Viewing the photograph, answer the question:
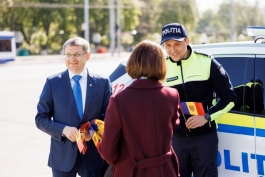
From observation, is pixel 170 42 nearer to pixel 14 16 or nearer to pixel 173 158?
pixel 173 158

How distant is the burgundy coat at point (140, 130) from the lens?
2.87 meters

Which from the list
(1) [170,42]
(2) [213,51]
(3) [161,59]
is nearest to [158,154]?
(3) [161,59]

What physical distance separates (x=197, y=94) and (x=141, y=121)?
1203mm

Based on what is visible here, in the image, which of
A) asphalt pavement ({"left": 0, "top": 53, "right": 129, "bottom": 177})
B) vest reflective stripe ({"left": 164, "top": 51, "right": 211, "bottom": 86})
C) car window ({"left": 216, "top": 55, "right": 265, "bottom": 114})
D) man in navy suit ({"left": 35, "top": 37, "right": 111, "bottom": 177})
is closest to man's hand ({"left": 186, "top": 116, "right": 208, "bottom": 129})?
vest reflective stripe ({"left": 164, "top": 51, "right": 211, "bottom": 86})

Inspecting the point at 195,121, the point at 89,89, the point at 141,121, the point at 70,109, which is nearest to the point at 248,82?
the point at 195,121

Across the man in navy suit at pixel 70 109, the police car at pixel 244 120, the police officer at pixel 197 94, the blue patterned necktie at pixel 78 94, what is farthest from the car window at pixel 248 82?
the blue patterned necktie at pixel 78 94

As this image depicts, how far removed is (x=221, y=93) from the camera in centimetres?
395

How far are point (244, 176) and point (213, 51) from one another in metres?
1.12

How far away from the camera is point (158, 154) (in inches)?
116

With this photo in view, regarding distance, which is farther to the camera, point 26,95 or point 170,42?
point 26,95

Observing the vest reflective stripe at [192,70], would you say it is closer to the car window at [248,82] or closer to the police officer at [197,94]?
the police officer at [197,94]

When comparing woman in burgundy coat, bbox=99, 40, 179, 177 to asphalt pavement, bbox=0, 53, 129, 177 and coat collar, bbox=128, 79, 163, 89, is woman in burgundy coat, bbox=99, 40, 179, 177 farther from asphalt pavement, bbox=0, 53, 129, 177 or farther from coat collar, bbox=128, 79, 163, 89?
asphalt pavement, bbox=0, 53, 129, 177

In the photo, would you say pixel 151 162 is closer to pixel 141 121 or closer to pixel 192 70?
pixel 141 121

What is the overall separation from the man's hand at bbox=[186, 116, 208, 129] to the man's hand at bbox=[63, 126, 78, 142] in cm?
91
